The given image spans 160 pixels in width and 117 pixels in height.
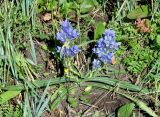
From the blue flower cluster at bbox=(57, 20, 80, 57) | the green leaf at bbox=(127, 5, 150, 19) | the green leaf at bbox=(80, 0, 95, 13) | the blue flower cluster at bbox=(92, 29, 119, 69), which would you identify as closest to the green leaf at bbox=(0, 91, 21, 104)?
the blue flower cluster at bbox=(57, 20, 80, 57)

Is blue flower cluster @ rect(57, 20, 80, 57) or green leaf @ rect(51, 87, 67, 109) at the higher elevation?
blue flower cluster @ rect(57, 20, 80, 57)

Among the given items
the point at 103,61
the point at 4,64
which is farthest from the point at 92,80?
the point at 4,64

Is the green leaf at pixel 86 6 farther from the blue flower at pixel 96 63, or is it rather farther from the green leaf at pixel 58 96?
the green leaf at pixel 58 96

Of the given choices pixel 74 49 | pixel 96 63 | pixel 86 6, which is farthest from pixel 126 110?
pixel 86 6

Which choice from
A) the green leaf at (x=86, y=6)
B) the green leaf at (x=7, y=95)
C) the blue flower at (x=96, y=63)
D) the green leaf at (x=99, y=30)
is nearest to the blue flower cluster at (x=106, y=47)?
the blue flower at (x=96, y=63)

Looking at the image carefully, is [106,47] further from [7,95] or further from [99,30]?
[7,95]

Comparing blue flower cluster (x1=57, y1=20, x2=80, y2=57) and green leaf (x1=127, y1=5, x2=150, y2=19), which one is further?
green leaf (x1=127, y1=5, x2=150, y2=19)

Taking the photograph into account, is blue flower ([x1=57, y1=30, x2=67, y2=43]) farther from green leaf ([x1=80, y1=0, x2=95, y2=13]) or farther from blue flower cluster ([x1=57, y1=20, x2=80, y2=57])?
green leaf ([x1=80, y1=0, x2=95, y2=13])

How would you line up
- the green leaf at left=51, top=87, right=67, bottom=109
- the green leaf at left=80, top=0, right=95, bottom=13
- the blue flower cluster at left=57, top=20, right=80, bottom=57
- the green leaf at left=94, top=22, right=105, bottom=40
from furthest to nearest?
the green leaf at left=80, top=0, right=95, bottom=13 < the green leaf at left=94, top=22, right=105, bottom=40 < the green leaf at left=51, top=87, right=67, bottom=109 < the blue flower cluster at left=57, top=20, right=80, bottom=57
